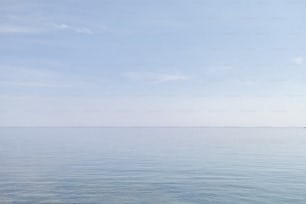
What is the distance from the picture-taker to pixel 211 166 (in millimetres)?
62938

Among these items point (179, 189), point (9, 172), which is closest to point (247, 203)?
point (179, 189)

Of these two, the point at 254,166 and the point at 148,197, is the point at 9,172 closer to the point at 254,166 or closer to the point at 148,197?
the point at 148,197

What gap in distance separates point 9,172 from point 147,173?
22.2 metres

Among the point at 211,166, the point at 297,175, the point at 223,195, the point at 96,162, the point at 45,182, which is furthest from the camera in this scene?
the point at 96,162

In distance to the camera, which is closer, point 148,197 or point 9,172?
point 148,197

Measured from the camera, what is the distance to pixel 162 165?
63.8 meters

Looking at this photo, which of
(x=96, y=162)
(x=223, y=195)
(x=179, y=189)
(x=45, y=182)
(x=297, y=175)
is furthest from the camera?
(x=96, y=162)

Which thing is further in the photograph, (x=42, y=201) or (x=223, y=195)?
(x=223, y=195)

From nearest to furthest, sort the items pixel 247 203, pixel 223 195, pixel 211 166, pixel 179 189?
pixel 247 203 → pixel 223 195 → pixel 179 189 → pixel 211 166

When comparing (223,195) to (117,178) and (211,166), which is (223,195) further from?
(211,166)

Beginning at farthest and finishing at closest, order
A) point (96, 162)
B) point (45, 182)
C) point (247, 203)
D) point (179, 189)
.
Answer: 1. point (96, 162)
2. point (45, 182)
3. point (179, 189)
4. point (247, 203)

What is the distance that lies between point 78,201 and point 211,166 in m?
33.9

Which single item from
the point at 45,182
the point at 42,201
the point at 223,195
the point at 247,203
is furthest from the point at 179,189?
the point at 45,182

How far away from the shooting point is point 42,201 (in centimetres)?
Answer: 3422
